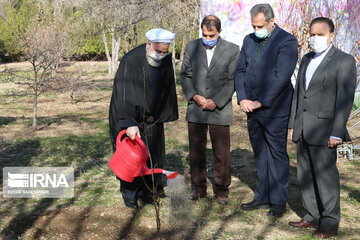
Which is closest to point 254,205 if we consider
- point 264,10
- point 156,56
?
point 156,56

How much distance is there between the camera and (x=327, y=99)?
3982mm

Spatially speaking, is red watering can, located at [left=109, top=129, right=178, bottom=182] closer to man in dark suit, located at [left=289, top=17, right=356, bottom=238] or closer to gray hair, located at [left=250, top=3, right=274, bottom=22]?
man in dark suit, located at [left=289, top=17, right=356, bottom=238]

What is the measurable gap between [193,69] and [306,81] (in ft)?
4.25

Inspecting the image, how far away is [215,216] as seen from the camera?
4.72 meters

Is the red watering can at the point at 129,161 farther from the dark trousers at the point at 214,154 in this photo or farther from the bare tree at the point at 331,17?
the bare tree at the point at 331,17

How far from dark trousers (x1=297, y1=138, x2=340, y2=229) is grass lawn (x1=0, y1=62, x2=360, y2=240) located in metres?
0.24

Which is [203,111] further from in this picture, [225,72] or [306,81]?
[306,81]

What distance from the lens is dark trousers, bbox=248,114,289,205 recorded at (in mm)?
4555

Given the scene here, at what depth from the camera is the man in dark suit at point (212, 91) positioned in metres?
4.82

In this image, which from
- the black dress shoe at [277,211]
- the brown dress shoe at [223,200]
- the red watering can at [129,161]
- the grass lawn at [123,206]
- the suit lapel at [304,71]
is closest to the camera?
the red watering can at [129,161]

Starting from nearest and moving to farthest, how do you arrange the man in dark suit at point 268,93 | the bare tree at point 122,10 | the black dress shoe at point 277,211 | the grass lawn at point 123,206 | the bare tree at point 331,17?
1. the grass lawn at point 123,206
2. the man in dark suit at point 268,93
3. the black dress shoe at point 277,211
4. the bare tree at point 331,17
5. the bare tree at point 122,10

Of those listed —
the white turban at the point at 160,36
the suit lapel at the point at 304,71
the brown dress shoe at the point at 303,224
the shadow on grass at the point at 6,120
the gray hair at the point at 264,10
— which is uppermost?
the gray hair at the point at 264,10

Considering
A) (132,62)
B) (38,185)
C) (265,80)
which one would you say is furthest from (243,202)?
(38,185)

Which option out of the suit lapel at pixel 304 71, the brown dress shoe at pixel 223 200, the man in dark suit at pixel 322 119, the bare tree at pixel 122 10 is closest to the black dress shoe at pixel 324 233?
the man in dark suit at pixel 322 119
